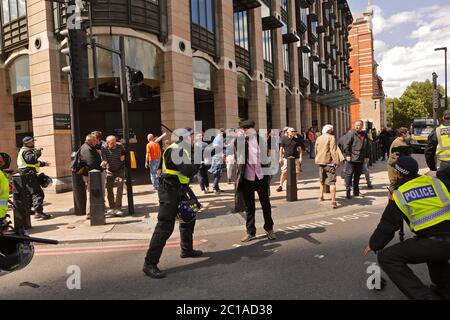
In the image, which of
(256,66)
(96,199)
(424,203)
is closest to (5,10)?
(96,199)

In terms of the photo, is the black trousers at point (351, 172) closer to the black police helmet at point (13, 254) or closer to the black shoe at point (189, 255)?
the black shoe at point (189, 255)

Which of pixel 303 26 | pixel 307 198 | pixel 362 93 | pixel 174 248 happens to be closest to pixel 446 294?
pixel 174 248

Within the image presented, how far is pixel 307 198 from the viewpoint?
8.80m

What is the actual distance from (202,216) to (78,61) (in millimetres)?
3885

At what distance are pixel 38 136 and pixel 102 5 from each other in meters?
4.70

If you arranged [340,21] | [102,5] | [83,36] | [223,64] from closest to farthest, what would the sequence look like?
[83,36], [102,5], [223,64], [340,21]

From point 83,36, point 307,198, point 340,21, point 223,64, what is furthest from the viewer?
point 340,21

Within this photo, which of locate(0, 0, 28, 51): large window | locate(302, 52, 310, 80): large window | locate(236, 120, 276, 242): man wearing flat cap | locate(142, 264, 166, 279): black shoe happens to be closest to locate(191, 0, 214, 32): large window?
locate(0, 0, 28, 51): large window

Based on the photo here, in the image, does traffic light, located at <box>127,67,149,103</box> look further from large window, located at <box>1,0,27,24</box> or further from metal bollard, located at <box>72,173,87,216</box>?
large window, located at <box>1,0,27,24</box>

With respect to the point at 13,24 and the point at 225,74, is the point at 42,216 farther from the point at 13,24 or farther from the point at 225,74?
the point at 225,74

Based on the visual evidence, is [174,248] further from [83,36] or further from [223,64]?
[223,64]

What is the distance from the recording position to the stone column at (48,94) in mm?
11398

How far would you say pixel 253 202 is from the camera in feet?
18.5
